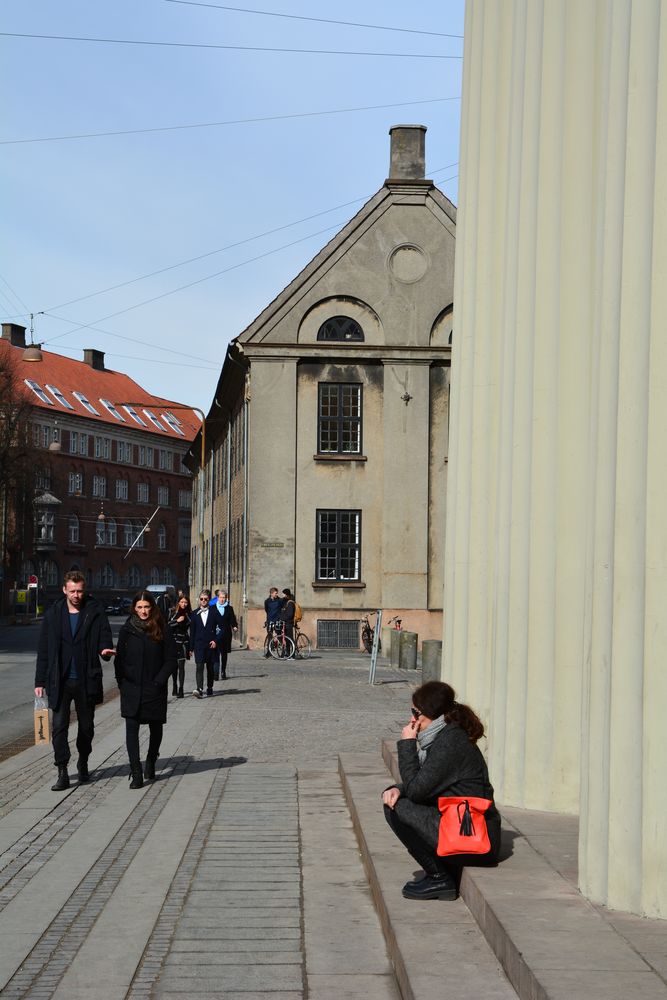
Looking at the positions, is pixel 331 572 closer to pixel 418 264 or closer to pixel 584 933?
pixel 418 264

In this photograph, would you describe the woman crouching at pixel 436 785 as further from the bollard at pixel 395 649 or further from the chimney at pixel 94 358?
the chimney at pixel 94 358

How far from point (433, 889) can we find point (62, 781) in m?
5.36

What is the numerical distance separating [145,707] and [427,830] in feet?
17.8

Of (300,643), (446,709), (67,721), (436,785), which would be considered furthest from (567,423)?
(300,643)

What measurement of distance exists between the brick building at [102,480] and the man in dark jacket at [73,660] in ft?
268

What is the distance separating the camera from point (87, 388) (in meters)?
111

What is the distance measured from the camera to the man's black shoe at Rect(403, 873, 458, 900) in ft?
22.4

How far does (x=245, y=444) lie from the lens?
4231 cm

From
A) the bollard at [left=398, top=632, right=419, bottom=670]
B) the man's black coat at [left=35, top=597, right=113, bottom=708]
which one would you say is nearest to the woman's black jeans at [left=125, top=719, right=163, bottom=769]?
the man's black coat at [left=35, top=597, right=113, bottom=708]

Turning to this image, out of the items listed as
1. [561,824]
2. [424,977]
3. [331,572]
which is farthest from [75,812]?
[331,572]

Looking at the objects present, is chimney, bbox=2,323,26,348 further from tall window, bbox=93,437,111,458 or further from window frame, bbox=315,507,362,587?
window frame, bbox=315,507,362,587

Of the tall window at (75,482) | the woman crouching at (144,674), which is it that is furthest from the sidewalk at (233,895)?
the tall window at (75,482)

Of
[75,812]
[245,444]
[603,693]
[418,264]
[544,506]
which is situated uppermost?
[418,264]

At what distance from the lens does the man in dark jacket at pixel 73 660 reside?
1184 centimetres
